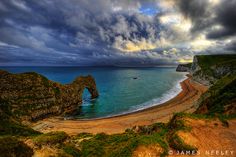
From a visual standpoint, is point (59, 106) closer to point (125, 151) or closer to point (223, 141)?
point (125, 151)

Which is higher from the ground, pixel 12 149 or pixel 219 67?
pixel 219 67

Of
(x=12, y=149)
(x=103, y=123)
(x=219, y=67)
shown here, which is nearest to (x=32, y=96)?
(x=103, y=123)

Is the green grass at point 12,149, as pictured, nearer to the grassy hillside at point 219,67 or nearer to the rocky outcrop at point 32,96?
the rocky outcrop at point 32,96

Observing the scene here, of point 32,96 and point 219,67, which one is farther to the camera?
point 219,67

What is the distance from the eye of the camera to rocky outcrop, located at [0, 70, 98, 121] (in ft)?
139

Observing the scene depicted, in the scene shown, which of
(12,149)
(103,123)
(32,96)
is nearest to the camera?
(12,149)

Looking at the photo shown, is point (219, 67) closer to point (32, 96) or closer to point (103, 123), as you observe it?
point (103, 123)

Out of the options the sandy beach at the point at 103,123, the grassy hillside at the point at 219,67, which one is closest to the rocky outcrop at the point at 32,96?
the sandy beach at the point at 103,123

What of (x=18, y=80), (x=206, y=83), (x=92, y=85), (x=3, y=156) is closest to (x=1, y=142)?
(x=3, y=156)

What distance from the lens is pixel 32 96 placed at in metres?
46.4

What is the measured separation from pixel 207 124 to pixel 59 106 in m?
46.3

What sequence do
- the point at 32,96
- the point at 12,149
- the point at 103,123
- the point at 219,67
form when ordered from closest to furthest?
the point at 12,149
the point at 103,123
the point at 32,96
the point at 219,67

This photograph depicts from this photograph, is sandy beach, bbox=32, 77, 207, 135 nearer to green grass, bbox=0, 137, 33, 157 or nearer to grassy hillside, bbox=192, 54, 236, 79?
green grass, bbox=0, 137, 33, 157

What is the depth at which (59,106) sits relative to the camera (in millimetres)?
52844
